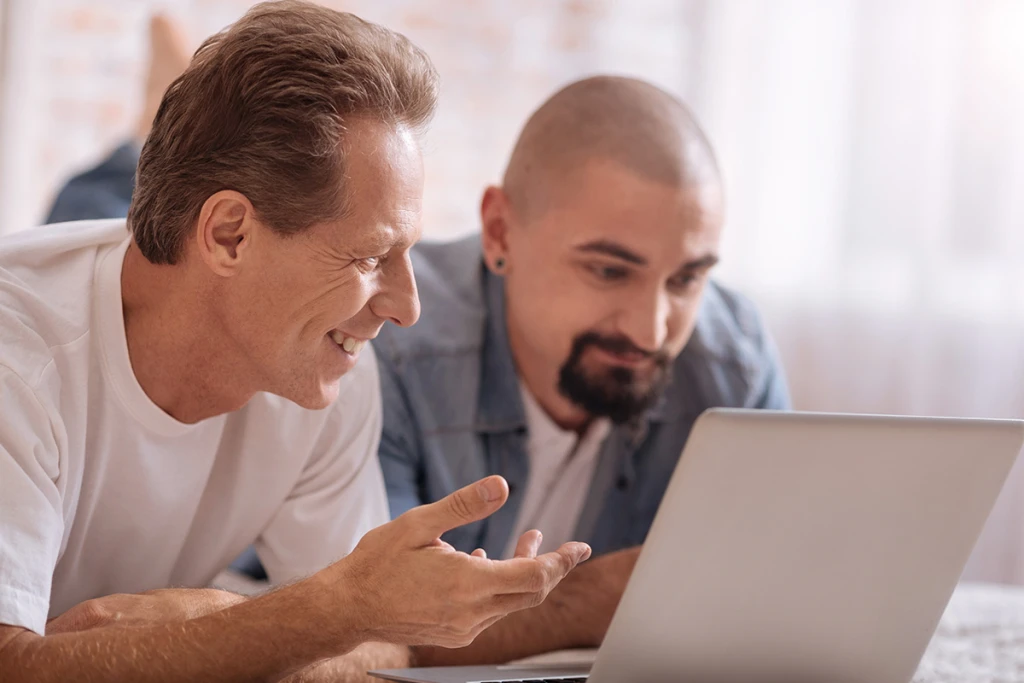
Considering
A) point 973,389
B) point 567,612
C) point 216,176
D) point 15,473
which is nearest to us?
point 15,473

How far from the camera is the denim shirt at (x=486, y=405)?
1.77 meters

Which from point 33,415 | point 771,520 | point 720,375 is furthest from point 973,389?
point 33,415

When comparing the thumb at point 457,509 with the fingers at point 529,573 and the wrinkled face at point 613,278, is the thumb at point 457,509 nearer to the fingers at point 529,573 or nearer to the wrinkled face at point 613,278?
the fingers at point 529,573

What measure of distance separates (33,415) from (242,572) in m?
0.79

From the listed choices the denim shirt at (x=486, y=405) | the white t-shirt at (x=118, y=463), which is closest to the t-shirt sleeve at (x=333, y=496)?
the white t-shirt at (x=118, y=463)

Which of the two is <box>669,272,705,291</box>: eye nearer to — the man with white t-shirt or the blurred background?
the man with white t-shirt

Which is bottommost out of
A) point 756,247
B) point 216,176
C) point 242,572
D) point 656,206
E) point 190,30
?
point 242,572

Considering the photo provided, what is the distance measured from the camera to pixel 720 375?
2.01 metres

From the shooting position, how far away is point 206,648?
0.89 meters

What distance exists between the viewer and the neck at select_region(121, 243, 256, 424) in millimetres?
1130

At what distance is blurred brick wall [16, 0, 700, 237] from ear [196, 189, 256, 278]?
178 centimetres

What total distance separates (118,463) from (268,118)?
382 millimetres

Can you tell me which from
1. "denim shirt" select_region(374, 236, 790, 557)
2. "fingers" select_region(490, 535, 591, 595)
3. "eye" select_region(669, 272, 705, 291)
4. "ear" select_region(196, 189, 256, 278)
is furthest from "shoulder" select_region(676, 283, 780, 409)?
"fingers" select_region(490, 535, 591, 595)

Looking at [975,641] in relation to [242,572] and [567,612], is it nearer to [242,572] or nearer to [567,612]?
[567,612]
